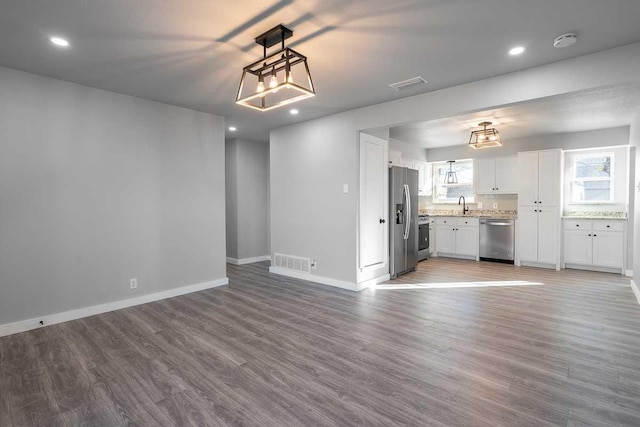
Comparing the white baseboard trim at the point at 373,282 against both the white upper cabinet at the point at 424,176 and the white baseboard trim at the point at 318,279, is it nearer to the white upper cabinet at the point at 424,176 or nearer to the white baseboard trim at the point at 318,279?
the white baseboard trim at the point at 318,279

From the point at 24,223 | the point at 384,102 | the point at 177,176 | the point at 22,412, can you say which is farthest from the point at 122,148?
the point at 384,102

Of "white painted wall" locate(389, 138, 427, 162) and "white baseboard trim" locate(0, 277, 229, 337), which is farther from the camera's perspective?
"white painted wall" locate(389, 138, 427, 162)

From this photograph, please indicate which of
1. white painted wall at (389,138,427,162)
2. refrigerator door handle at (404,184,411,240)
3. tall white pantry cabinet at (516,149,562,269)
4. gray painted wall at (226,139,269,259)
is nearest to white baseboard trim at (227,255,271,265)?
gray painted wall at (226,139,269,259)

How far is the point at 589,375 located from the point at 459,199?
5.77 metres

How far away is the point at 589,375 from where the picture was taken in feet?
7.57

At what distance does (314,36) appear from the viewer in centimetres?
→ 255

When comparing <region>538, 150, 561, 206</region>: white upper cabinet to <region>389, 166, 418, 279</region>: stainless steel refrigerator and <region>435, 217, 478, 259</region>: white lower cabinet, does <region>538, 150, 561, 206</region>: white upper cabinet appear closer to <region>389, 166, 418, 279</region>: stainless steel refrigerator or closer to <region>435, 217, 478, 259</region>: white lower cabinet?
<region>435, 217, 478, 259</region>: white lower cabinet

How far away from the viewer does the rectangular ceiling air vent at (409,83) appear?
3.42m

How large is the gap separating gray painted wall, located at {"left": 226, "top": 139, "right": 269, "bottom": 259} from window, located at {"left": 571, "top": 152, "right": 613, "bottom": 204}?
20.7 feet

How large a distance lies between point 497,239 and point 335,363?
5.46 m

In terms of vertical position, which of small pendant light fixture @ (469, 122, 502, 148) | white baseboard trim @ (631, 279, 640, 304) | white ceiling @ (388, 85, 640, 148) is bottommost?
white baseboard trim @ (631, 279, 640, 304)

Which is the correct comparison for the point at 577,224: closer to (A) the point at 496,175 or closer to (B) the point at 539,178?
(B) the point at 539,178

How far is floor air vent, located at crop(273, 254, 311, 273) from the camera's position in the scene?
5.18 m

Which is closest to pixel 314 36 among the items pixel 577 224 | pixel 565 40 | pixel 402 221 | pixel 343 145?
pixel 565 40
